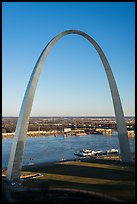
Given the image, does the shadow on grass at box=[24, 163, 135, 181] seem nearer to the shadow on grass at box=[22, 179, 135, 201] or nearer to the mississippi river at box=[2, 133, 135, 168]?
the shadow on grass at box=[22, 179, 135, 201]

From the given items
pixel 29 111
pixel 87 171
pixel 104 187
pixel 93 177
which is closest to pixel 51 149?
pixel 87 171

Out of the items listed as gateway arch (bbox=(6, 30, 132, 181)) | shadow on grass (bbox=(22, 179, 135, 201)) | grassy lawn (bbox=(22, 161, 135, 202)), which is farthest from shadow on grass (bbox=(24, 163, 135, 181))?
gateway arch (bbox=(6, 30, 132, 181))

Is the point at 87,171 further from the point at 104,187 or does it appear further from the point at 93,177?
the point at 104,187

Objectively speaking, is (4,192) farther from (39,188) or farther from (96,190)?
(96,190)

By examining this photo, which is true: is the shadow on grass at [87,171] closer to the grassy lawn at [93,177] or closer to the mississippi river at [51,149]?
the grassy lawn at [93,177]

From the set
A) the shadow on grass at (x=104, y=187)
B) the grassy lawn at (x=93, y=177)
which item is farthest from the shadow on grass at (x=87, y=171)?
the shadow on grass at (x=104, y=187)
